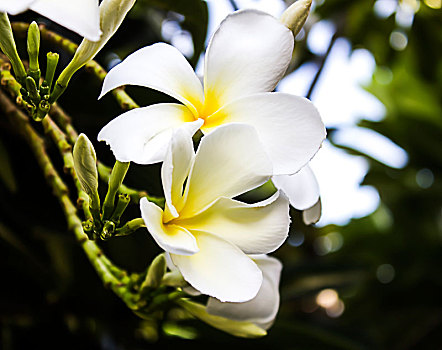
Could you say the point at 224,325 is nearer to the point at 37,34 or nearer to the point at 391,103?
the point at 37,34

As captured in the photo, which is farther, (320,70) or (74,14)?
(320,70)

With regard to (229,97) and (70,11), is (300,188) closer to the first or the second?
(229,97)

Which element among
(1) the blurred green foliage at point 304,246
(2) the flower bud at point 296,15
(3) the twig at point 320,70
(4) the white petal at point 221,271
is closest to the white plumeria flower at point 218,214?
(4) the white petal at point 221,271

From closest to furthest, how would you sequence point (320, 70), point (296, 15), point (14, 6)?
1. point (14, 6)
2. point (296, 15)
3. point (320, 70)

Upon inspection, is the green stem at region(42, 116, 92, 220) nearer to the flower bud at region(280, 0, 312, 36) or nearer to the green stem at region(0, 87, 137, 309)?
the green stem at region(0, 87, 137, 309)

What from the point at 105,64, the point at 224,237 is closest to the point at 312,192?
the point at 224,237

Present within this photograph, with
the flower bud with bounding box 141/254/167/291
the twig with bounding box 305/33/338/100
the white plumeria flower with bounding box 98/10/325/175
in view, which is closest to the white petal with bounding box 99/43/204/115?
the white plumeria flower with bounding box 98/10/325/175

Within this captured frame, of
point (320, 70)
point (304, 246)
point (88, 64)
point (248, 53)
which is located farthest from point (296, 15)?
point (304, 246)

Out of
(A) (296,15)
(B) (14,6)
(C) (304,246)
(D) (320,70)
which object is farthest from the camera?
(C) (304,246)
